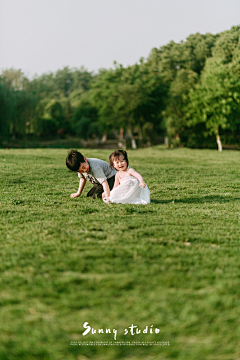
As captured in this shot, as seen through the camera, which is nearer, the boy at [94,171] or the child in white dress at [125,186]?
the boy at [94,171]

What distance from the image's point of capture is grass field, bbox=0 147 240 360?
6.24 feet

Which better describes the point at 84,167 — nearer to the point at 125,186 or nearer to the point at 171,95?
the point at 125,186

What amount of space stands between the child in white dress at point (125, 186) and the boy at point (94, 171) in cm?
18

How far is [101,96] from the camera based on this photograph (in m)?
A: 39.9

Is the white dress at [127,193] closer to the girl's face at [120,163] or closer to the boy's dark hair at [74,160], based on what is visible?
the girl's face at [120,163]

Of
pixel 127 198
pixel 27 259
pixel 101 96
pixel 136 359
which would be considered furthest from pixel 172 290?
pixel 101 96

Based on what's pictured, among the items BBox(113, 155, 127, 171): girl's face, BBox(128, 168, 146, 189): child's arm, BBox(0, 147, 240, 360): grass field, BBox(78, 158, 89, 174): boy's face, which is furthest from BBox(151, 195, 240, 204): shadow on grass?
BBox(78, 158, 89, 174): boy's face

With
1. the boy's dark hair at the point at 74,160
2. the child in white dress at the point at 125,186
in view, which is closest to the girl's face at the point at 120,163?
the child in white dress at the point at 125,186

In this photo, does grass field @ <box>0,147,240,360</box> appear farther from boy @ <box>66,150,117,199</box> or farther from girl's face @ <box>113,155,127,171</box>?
girl's face @ <box>113,155,127,171</box>

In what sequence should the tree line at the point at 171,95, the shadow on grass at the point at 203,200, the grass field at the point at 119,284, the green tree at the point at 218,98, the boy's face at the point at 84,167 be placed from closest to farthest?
Answer: 1. the grass field at the point at 119,284
2. the boy's face at the point at 84,167
3. the shadow on grass at the point at 203,200
4. the green tree at the point at 218,98
5. the tree line at the point at 171,95

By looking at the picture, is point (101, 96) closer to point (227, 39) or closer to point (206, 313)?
point (227, 39)

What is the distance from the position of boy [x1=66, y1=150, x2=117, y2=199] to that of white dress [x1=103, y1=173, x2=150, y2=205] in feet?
0.50

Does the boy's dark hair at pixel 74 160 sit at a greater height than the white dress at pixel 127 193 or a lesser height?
greater

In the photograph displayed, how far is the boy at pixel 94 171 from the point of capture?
212 inches
